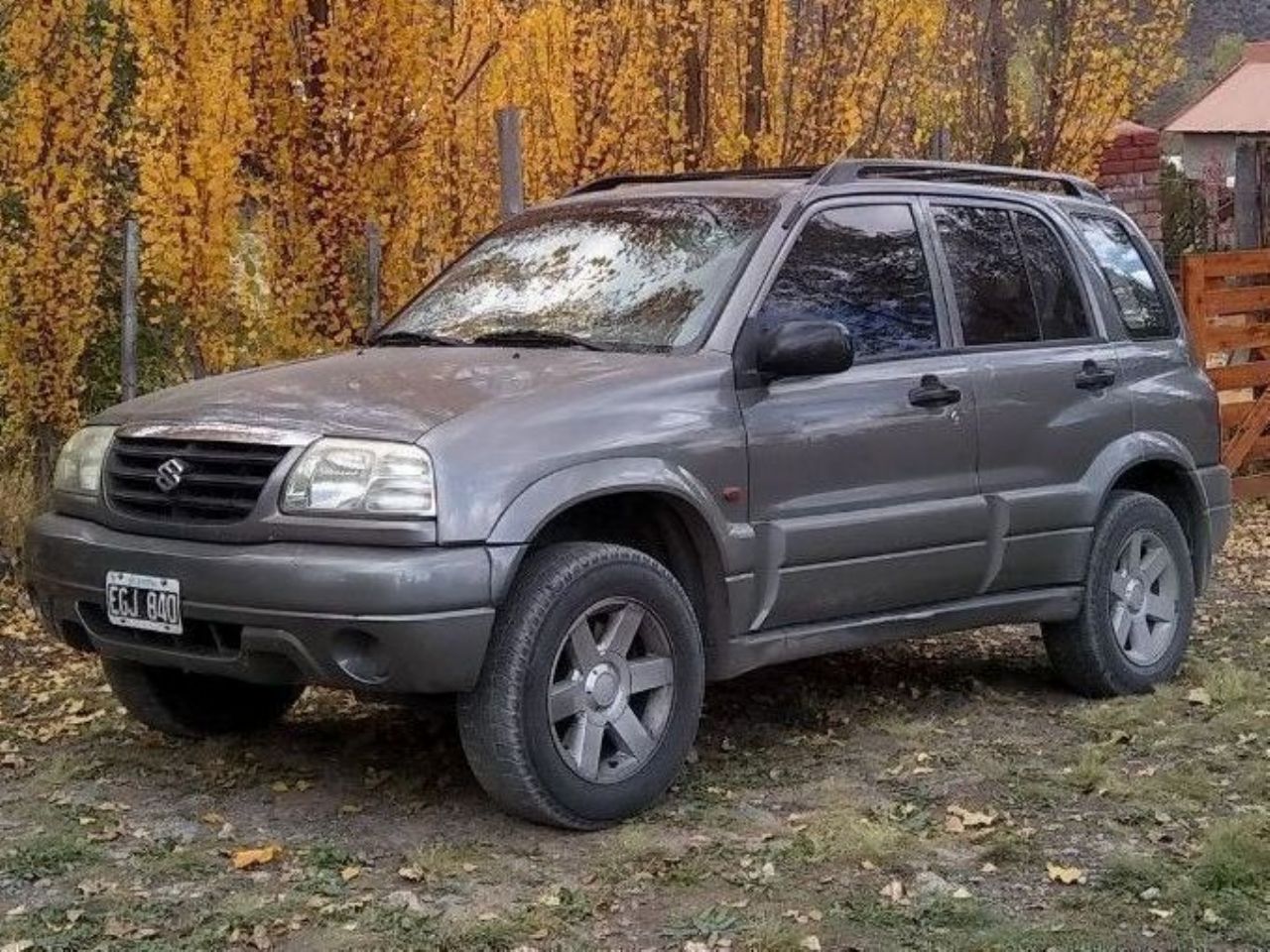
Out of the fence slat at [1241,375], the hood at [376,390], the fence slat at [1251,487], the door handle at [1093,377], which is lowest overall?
the fence slat at [1251,487]

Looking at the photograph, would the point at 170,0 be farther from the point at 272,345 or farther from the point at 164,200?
the point at 272,345

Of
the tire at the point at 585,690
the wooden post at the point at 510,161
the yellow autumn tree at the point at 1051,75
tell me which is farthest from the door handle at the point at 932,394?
the yellow autumn tree at the point at 1051,75

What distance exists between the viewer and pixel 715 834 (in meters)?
5.24

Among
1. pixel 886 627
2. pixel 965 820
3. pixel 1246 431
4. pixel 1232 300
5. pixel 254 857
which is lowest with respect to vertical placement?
pixel 1246 431

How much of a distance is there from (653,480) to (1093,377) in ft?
7.36

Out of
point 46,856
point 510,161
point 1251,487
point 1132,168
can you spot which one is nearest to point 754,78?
point 510,161

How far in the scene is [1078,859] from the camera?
16.6 ft

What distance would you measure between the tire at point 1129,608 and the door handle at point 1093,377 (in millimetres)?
432

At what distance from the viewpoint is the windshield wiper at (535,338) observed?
5.78 m

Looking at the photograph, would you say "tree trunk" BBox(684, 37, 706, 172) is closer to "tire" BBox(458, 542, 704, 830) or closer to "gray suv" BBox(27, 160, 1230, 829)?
"gray suv" BBox(27, 160, 1230, 829)

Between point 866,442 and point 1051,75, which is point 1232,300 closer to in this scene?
point 1051,75

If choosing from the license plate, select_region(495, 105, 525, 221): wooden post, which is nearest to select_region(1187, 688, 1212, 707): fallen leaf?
the license plate

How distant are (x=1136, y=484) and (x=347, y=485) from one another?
3.57 m

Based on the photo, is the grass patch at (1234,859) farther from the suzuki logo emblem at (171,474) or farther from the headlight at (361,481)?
the suzuki logo emblem at (171,474)
